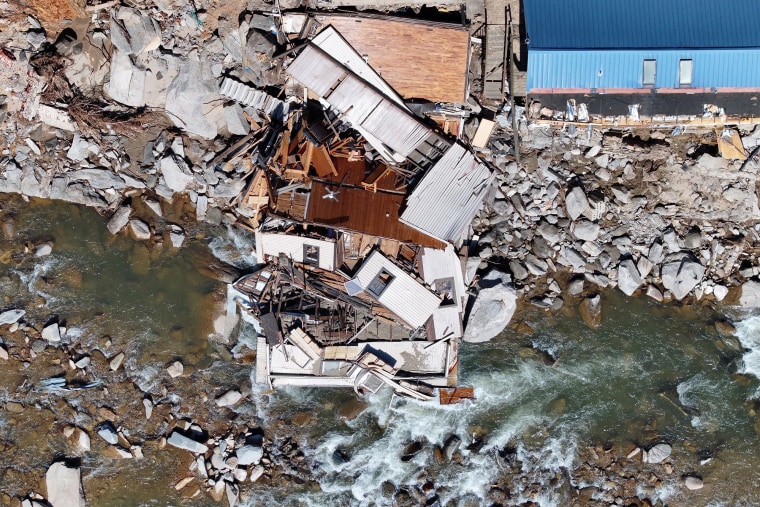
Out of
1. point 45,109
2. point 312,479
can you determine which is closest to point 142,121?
point 45,109

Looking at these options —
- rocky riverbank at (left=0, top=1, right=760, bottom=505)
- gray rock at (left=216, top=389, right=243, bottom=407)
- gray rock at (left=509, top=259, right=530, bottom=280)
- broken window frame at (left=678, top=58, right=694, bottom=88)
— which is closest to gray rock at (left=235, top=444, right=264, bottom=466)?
rocky riverbank at (left=0, top=1, right=760, bottom=505)

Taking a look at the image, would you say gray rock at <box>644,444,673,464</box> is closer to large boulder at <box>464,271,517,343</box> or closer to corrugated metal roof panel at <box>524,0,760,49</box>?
large boulder at <box>464,271,517,343</box>

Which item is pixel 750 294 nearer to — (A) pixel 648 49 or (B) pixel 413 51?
(A) pixel 648 49

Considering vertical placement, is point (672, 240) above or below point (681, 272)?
above

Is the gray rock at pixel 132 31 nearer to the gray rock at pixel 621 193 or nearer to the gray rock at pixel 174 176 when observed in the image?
the gray rock at pixel 174 176

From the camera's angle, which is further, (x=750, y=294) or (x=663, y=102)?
(x=750, y=294)

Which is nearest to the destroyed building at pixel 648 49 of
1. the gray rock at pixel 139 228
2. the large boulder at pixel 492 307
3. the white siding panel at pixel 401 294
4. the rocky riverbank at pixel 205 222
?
the rocky riverbank at pixel 205 222

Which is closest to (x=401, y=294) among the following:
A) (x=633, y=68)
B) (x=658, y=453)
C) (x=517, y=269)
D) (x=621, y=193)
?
(x=517, y=269)
